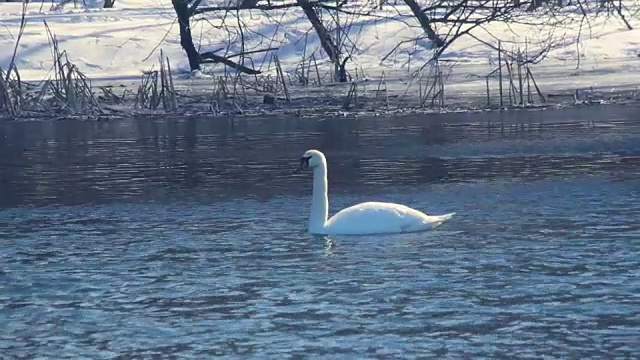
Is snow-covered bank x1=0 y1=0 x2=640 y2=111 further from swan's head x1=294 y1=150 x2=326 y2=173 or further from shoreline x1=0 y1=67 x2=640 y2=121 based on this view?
swan's head x1=294 y1=150 x2=326 y2=173

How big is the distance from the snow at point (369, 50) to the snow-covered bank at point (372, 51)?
0.02 meters

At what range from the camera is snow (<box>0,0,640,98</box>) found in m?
27.1

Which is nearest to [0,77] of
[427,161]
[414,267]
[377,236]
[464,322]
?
[427,161]

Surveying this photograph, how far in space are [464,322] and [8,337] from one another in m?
2.51

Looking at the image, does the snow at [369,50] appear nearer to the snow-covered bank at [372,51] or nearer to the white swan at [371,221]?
the snow-covered bank at [372,51]

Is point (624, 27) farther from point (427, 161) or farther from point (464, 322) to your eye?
point (464, 322)

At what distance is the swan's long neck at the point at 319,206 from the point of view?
11.8 metres

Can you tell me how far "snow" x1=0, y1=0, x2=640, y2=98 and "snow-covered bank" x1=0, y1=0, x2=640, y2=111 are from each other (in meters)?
0.02

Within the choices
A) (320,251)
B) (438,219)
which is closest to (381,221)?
(438,219)

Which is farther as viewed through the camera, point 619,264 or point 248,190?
point 248,190

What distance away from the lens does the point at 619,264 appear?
9859 mm

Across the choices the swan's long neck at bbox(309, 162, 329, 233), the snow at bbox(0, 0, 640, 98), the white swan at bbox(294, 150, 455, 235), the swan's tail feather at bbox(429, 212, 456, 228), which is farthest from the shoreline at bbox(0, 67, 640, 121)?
the white swan at bbox(294, 150, 455, 235)

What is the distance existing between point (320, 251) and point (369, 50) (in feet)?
66.3

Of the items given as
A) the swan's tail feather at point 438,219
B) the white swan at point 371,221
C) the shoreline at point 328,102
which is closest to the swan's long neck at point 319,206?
the white swan at point 371,221
